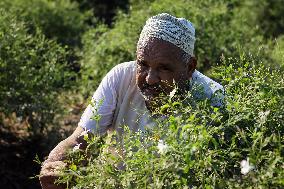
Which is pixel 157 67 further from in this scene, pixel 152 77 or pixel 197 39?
pixel 197 39

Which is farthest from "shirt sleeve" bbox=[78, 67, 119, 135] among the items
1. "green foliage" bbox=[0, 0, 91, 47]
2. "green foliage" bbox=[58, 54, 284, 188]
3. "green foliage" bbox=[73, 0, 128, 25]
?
"green foliage" bbox=[73, 0, 128, 25]

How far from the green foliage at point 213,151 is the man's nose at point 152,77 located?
24.2 inches

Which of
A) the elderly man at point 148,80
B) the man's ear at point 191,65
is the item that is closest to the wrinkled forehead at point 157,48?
the elderly man at point 148,80

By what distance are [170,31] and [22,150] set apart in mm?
3188

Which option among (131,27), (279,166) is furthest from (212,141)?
(131,27)

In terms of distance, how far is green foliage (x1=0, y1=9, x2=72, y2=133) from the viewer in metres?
5.42

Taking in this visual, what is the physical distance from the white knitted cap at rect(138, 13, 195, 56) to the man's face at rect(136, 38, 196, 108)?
0.02 metres

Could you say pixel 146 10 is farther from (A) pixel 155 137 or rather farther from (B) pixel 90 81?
(A) pixel 155 137

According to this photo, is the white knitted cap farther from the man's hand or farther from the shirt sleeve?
the man's hand

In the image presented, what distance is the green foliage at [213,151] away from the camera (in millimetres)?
2086

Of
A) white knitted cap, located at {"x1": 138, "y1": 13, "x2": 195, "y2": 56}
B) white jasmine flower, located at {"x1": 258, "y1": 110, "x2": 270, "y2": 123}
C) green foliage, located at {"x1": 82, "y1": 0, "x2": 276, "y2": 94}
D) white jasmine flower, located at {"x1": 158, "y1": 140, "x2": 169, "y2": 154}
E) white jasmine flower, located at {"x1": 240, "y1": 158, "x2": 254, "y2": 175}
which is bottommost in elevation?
green foliage, located at {"x1": 82, "y1": 0, "x2": 276, "y2": 94}

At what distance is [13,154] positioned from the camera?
19.3 feet

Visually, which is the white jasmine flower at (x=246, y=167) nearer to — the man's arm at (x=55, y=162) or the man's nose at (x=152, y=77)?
the man's arm at (x=55, y=162)

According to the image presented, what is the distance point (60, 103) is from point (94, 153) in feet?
10.8
